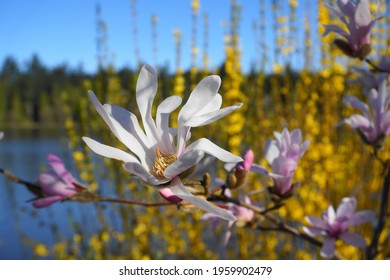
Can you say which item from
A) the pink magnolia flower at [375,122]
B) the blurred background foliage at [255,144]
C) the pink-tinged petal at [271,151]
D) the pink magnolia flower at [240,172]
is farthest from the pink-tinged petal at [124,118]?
the blurred background foliage at [255,144]

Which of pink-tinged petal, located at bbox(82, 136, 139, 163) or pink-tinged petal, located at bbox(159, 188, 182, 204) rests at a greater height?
pink-tinged petal, located at bbox(82, 136, 139, 163)

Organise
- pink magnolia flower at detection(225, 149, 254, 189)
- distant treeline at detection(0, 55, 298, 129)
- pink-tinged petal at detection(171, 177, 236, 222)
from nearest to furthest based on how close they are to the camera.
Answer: pink-tinged petal at detection(171, 177, 236, 222)
pink magnolia flower at detection(225, 149, 254, 189)
distant treeline at detection(0, 55, 298, 129)

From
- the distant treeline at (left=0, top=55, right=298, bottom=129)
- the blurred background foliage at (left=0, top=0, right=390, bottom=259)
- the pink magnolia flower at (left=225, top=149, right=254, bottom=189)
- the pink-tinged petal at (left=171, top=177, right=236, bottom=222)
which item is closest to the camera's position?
the pink-tinged petal at (left=171, top=177, right=236, bottom=222)

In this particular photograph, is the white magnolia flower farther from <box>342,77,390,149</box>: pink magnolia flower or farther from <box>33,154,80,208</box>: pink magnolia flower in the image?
<box>342,77,390,149</box>: pink magnolia flower

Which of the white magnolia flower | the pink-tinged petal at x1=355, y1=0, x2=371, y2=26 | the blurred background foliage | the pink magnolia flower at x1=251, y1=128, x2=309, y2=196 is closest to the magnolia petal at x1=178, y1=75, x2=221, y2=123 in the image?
the white magnolia flower
